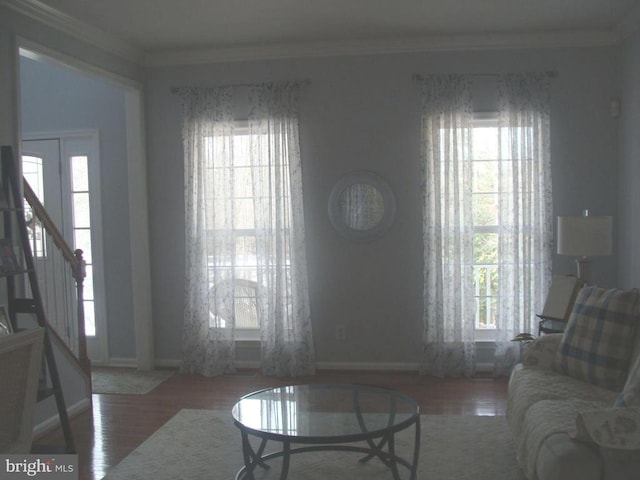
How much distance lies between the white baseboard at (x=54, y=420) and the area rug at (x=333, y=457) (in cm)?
74

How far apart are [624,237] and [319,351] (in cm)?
270

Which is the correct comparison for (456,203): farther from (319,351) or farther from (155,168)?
(155,168)

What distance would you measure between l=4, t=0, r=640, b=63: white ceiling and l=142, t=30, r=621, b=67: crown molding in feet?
0.06

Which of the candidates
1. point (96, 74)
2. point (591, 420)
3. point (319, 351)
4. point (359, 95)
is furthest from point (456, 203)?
point (96, 74)

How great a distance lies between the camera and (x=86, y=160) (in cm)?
539

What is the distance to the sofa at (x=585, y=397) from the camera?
211 cm

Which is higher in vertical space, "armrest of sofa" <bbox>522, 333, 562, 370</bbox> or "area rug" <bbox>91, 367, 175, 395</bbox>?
"armrest of sofa" <bbox>522, 333, 562, 370</bbox>

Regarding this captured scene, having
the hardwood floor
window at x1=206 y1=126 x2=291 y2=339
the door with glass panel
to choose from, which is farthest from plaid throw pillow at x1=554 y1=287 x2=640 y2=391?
the door with glass panel

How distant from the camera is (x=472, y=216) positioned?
4.66 meters

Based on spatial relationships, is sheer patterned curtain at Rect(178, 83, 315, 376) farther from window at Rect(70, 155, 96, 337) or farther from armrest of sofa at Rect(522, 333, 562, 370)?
armrest of sofa at Rect(522, 333, 562, 370)

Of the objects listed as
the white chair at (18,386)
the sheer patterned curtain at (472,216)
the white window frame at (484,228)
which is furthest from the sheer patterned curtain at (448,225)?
the white chair at (18,386)

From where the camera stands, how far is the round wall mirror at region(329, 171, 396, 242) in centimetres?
478

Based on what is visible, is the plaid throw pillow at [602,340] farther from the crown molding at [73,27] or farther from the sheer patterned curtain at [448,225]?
the crown molding at [73,27]

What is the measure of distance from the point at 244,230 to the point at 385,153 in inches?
55.6
